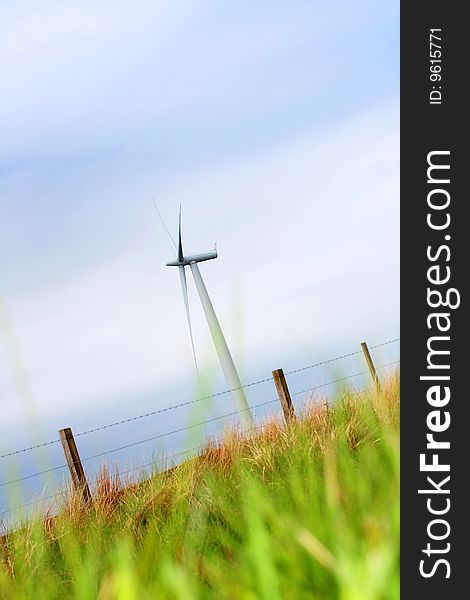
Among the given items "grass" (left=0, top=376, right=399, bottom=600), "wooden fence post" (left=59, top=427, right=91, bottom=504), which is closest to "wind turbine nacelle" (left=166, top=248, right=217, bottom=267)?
"wooden fence post" (left=59, top=427, right=91, bottom=504)

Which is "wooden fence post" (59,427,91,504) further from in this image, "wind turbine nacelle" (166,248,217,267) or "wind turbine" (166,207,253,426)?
"wind turbine nacelle" (166,248,217,267)

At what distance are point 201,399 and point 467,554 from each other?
95 centimetres

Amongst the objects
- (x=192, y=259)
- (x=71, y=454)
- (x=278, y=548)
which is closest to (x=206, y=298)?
(x=192, y=259)

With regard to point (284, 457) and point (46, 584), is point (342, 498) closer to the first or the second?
point (46, 584)

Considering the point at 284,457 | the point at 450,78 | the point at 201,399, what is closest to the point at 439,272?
the point at 450,78

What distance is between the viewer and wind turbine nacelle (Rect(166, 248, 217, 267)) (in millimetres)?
19594

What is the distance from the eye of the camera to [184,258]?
64.2 feet

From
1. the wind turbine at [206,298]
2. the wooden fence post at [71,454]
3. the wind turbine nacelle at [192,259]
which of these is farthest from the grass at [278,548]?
the wind turbine nacelle at [192,259]

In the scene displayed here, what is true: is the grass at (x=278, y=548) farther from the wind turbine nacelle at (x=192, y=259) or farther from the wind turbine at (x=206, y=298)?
the wind turbine nacelle at (x=192, y=259)

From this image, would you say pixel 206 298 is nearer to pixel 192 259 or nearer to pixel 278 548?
pixel 192 259

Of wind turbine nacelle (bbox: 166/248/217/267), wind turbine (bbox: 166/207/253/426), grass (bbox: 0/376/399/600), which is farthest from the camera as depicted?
wind turbine nacelle (bbox: 166/248/217/267)

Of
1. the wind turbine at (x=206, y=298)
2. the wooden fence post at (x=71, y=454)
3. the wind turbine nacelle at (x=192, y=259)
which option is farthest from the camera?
the wind turbine nacelle at (x=192, y=259)

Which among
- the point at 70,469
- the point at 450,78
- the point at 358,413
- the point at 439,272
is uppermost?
the point at 450,78

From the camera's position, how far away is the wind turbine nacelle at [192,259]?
19594mm
